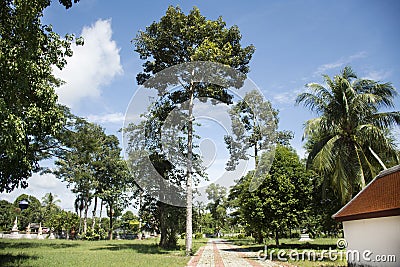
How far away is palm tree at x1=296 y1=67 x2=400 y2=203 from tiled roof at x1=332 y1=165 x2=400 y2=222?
392 cm

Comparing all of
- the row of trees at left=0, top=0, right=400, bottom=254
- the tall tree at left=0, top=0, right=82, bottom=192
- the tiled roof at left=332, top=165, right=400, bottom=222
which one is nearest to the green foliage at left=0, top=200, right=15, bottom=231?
the row of trees at left=0, top=0, right=400, bottom=254

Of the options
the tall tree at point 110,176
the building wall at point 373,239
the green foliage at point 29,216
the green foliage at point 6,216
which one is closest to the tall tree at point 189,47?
the building wall at point 373,239

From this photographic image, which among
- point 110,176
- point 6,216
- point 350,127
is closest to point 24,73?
point 350,127

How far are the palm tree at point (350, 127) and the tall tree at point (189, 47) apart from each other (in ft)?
15.8

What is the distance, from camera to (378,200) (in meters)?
8.55

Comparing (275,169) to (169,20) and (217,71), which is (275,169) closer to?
(217,71)

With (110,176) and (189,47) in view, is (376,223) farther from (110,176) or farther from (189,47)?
(110,176)

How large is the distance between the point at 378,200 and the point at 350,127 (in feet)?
21.0

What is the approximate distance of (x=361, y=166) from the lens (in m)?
13.9

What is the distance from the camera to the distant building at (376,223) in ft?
24.8

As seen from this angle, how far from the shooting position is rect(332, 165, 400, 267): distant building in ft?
24.8

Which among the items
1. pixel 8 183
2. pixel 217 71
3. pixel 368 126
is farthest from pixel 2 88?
pixel 368 126

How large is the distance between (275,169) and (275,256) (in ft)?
15.7

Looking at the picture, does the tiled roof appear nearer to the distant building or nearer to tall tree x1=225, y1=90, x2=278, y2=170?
Result: the distant building
